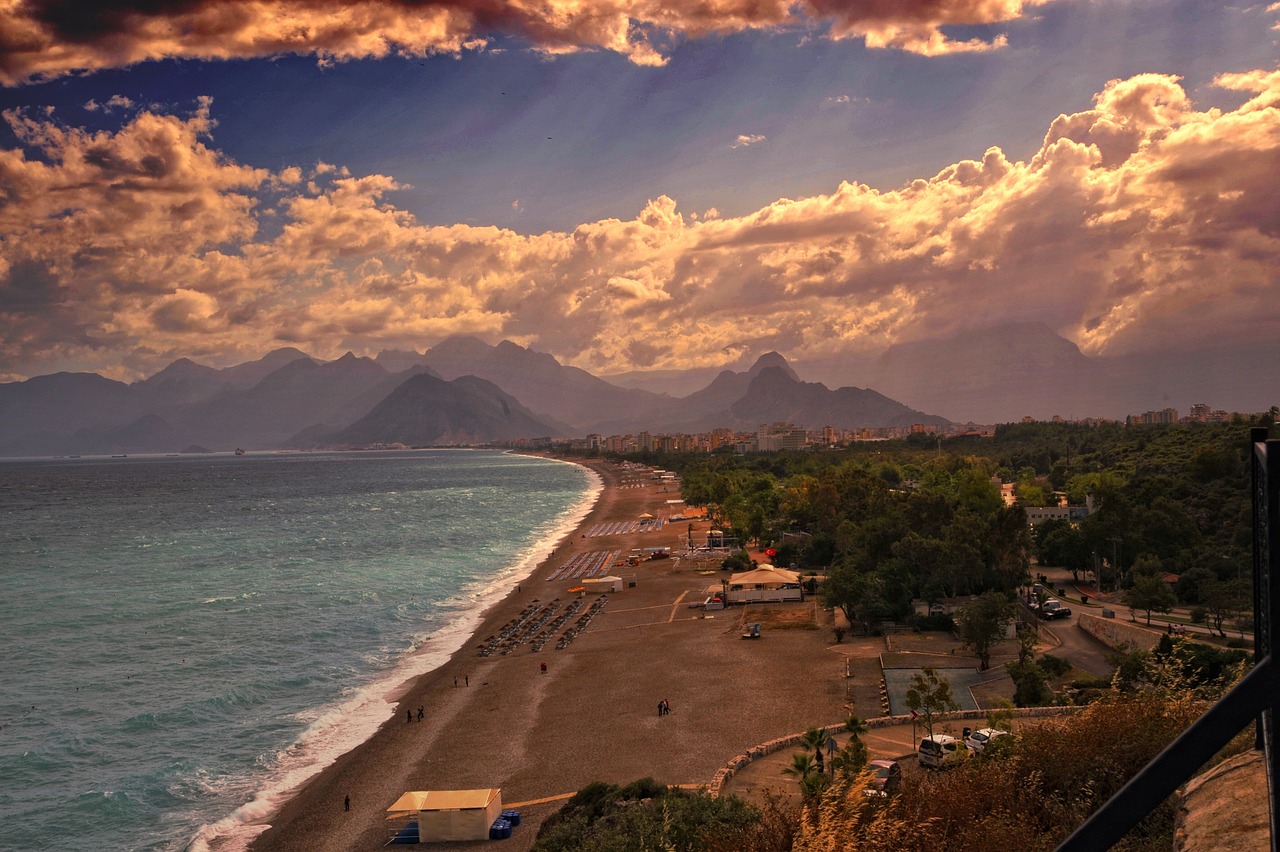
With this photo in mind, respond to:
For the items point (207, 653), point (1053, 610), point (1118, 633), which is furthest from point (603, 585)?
point (1118, 633)

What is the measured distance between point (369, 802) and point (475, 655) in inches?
648

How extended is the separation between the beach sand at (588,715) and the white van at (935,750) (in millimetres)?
6390

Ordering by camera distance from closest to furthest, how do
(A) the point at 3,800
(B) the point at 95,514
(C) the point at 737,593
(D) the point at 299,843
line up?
(D) the point at 299,843 < (A) the point at 3,800 < (C) the point at 737,593 < (B) the point at 95,514

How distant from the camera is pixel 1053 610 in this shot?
3981 centimetres

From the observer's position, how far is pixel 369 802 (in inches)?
995

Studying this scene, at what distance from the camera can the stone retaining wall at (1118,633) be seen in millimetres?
31531

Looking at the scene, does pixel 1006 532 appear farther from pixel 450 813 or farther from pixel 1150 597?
pixel 450 813

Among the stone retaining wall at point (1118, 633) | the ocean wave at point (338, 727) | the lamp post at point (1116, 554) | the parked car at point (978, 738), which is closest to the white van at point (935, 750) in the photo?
the parked car at point (978, 738)

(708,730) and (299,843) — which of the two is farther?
(708,730)

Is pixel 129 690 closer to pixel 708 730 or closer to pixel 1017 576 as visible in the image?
pixel 708 730

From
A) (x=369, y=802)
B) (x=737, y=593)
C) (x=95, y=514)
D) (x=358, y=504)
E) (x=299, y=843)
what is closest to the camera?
(x=299, y=843)

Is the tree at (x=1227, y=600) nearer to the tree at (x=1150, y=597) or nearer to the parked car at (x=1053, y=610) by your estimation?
the tree at (x=1150, y=597)

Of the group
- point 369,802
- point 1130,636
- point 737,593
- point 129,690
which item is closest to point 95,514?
point 129,690

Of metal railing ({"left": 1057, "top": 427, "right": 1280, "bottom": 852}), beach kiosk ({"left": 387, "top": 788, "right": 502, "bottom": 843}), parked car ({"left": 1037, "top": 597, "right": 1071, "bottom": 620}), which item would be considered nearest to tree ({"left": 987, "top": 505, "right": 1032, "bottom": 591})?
parked car ({"left": 1037, "top": 597, "right": 1071, "bottom": 620})
